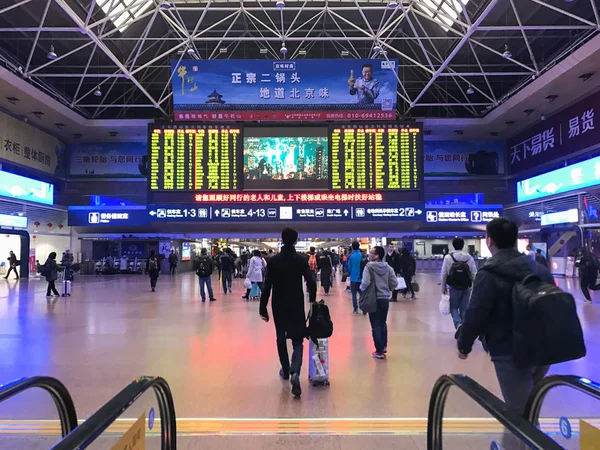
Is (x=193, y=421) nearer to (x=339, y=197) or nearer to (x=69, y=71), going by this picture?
(x=339, y=197)

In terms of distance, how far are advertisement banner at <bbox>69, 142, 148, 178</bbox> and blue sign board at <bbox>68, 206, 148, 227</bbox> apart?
3.92 meters

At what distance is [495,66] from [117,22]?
1672 cm

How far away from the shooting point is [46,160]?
24109mm

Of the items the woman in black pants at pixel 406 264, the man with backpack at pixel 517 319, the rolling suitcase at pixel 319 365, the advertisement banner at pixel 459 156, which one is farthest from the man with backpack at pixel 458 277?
the advertisement banner at pixel 459 156

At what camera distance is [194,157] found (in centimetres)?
1542

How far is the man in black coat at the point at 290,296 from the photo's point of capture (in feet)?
15.5

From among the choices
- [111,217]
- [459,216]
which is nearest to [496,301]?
[459,216]

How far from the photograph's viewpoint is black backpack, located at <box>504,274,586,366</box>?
2.26 m

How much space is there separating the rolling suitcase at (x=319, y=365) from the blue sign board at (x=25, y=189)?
20.4m

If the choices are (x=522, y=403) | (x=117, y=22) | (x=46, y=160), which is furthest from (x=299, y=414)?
(x=46, y=160)

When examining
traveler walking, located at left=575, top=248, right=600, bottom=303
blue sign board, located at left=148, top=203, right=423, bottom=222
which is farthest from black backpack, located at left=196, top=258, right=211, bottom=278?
traveler walking, located at left=575, top=248, right=600, bottom=303

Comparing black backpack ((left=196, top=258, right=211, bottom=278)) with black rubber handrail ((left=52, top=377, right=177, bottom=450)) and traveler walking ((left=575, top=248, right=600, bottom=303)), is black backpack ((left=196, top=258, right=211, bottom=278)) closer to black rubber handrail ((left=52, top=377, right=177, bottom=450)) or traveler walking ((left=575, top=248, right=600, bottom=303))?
traveler walking ((left=575, top=248, right=600, bottom=303))

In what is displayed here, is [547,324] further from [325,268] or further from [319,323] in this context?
[325,268]

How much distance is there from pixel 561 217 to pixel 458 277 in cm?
1712
